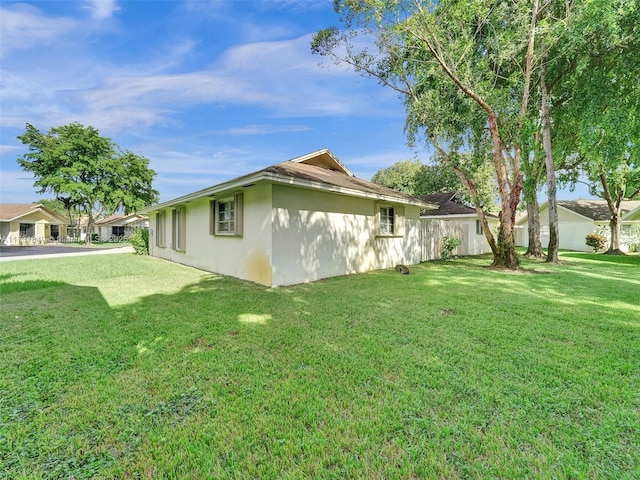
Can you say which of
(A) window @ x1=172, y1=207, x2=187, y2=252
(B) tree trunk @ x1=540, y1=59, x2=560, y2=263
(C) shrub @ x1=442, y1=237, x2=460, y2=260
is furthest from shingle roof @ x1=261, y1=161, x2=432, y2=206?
(B) tree trunk @ x1=540, y1=59, x2=560, y2=263

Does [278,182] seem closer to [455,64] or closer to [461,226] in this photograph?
[455,64]

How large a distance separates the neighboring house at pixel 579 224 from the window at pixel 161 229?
83.2 feet

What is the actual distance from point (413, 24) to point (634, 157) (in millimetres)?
8860

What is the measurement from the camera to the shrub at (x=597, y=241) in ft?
68.6

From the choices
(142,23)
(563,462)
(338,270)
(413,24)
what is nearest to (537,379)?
(563,462)

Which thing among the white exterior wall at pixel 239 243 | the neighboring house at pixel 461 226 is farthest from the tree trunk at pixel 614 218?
the white exterior wall at pixel 239 243

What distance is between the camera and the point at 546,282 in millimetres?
7844

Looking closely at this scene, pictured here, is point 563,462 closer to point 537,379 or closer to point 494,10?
point 537,379

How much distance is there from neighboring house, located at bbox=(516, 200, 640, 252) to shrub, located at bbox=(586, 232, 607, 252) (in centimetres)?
99

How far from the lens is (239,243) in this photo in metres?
8.08

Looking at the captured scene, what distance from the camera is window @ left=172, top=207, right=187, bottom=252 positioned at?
11.5 metres

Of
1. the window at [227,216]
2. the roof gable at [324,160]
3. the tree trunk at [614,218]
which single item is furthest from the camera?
the tree trunk at [614,218]

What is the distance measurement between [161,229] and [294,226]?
9.93 metres

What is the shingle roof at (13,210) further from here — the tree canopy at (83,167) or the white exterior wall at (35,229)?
the tree canopy at (83,167)
